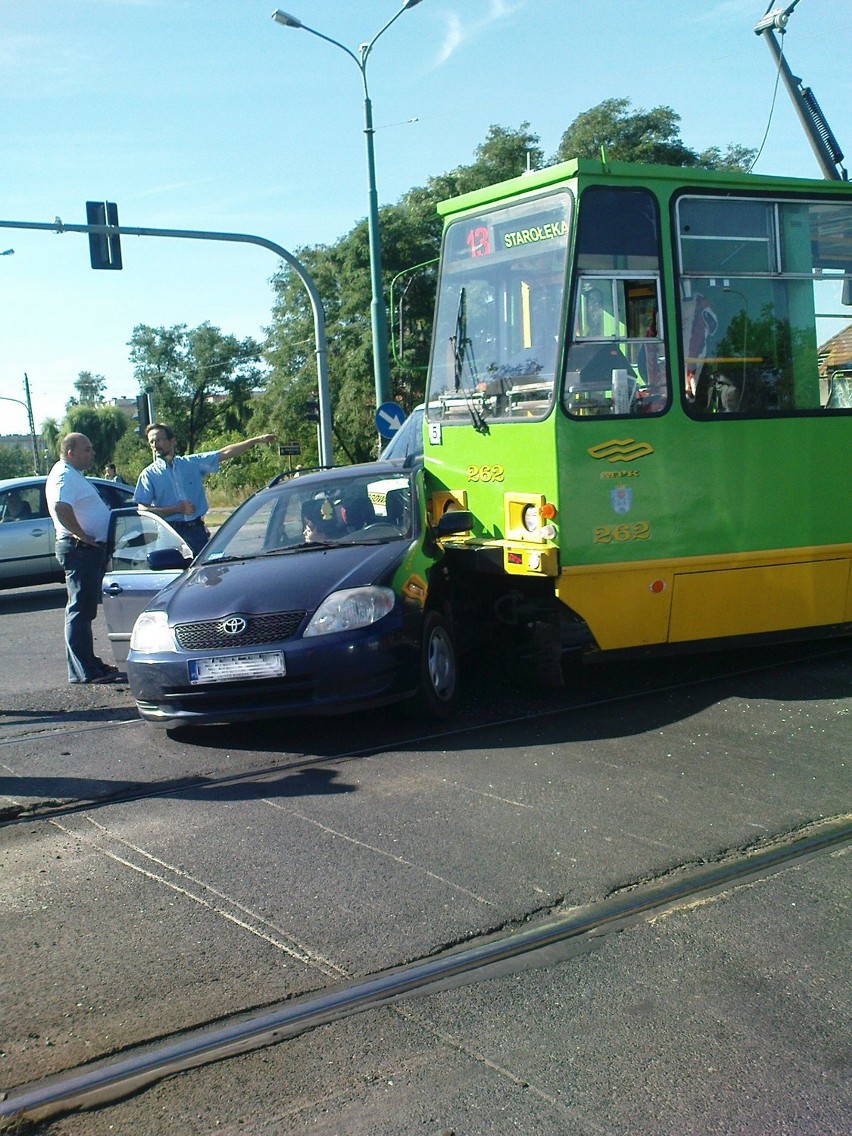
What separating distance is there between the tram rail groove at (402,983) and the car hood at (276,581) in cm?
305

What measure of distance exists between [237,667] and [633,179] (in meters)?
4.01

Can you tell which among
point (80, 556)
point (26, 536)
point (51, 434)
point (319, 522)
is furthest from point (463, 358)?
point (51, 434)

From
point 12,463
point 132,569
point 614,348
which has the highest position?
point 614,348

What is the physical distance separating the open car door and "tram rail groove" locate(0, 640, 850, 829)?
103 cm

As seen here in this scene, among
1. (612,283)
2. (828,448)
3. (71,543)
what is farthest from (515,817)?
(71,543)

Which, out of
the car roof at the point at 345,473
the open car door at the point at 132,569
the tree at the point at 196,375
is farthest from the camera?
the tree at the point at 196,375

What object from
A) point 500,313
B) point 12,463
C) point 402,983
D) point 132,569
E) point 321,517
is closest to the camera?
point 402,983

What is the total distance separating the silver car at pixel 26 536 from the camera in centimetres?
1697

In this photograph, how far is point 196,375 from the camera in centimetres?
8112

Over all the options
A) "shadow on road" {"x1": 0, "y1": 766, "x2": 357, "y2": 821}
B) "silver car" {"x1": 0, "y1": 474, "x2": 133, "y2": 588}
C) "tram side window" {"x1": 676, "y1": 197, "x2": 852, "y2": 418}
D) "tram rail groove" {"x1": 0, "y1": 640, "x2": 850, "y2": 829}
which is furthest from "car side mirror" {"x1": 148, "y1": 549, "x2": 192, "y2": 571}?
"silver car" {"x1": 0, "y1": 474, "x2": 133, "y2": 588}

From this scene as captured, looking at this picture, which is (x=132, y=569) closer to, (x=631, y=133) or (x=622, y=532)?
(x=622, y=532)

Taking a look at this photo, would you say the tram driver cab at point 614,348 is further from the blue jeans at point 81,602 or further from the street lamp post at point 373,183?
the street lamp post at point 373,183

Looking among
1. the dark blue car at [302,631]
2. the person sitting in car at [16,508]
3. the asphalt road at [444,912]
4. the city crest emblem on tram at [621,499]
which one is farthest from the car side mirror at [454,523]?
the person sitting in car at [16,508]

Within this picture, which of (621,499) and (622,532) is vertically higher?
(621,499)
